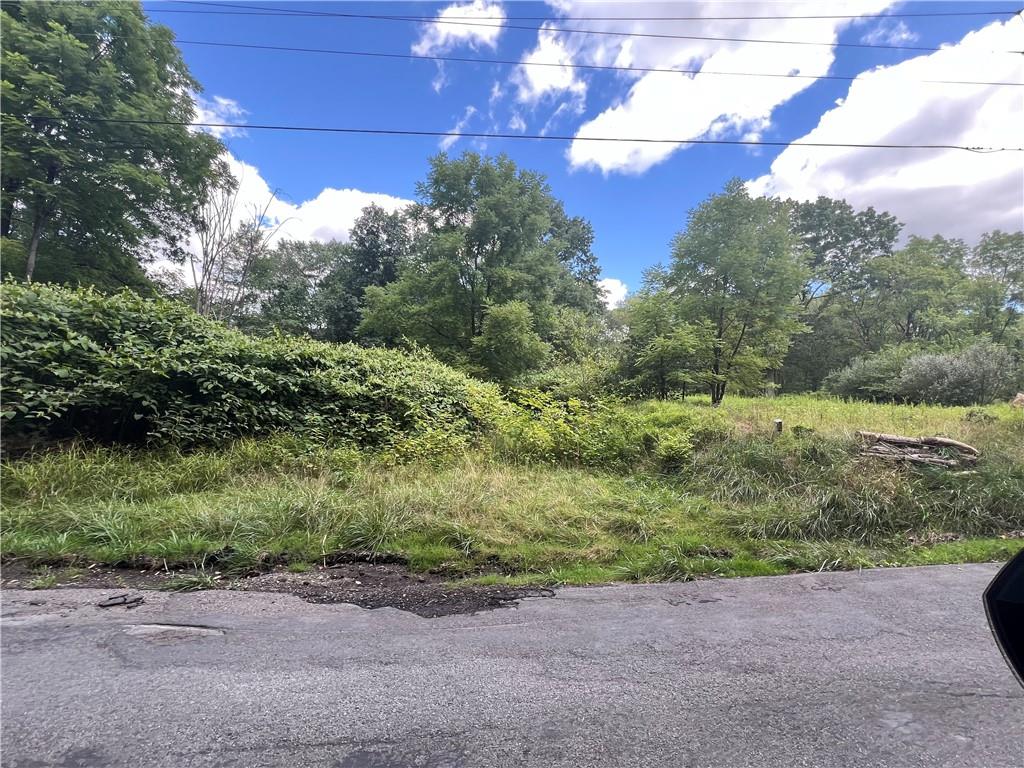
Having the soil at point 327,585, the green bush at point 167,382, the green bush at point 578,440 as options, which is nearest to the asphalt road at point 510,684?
the soil at point 327,585

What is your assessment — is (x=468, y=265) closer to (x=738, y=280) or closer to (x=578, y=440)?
(x=738, y=280)

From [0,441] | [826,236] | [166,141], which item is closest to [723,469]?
[0,441]

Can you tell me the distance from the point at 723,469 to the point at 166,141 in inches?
611

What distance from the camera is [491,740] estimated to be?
5.76 feet

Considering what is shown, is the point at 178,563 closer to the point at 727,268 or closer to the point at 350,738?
the point at 350,738

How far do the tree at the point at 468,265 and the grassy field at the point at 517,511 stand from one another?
1056 cm

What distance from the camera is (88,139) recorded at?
33.6 ft

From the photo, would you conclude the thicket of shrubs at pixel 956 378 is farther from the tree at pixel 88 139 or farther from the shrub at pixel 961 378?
the tree at pixel 88 139

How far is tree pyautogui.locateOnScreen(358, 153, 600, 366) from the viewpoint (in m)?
16.0

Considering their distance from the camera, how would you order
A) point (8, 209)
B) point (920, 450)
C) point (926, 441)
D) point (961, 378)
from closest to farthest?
1. point (920, 450)
2. point (926, 441)
3. point (8, 209)
4. point (961, 378)

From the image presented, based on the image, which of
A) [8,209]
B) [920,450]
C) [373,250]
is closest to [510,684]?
[920,450]

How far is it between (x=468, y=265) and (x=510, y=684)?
15.5m

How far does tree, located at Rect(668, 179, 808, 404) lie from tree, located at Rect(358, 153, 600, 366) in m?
5.37

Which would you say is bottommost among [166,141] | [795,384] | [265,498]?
[265,498]
